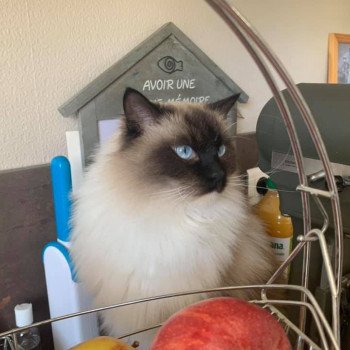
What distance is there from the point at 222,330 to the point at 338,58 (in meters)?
1.55

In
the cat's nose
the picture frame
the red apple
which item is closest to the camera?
the red apple

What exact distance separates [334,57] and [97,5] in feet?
3.67

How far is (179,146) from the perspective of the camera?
0.72 m

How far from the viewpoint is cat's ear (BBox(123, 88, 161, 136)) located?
0.69m

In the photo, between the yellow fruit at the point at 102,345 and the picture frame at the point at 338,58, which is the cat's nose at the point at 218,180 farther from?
the picture frame at the point at 338,58

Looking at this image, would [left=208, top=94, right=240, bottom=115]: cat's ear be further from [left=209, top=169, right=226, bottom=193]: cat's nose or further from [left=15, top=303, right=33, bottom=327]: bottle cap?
[left=15, top=303, right=33, bottom=327]: bottle cap

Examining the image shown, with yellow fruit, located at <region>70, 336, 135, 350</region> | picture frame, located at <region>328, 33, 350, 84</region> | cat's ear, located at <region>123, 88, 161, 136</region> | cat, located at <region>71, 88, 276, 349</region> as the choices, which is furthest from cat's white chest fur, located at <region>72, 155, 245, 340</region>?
picture frame, located at <region>328, 33, 350, 84</region>

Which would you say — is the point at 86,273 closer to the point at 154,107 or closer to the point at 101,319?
the point at 101,319

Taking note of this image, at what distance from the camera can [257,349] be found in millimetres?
396

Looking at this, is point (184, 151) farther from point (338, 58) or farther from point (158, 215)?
point (338, 58)

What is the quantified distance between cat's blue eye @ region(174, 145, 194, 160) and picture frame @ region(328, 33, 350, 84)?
1.18 metres

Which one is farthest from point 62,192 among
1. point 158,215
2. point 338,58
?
point 338,58

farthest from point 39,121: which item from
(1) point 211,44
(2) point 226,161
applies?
(1) point 211,44

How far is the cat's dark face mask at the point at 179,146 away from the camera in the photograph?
2.25 feet
